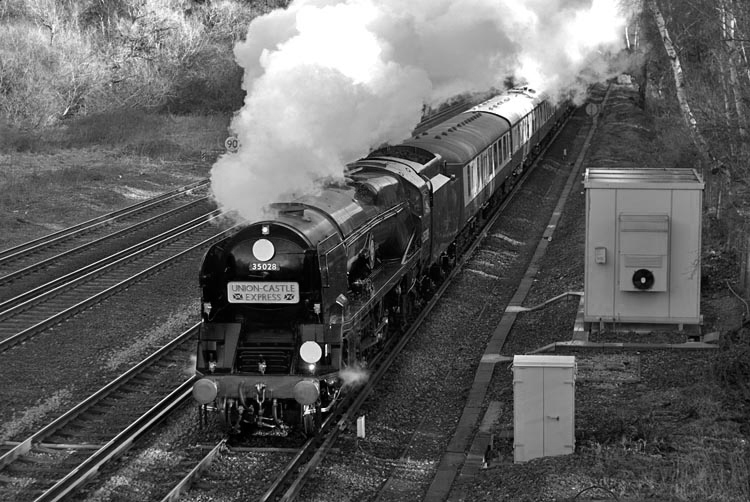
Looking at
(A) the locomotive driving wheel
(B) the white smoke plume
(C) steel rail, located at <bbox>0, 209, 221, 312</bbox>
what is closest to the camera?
(A) the locomotive driving wheel

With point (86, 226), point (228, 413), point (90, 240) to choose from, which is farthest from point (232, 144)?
point (86, 226)

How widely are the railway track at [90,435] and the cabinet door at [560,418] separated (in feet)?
16.6

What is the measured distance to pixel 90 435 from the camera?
12766 millimetres

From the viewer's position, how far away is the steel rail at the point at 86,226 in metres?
23.5

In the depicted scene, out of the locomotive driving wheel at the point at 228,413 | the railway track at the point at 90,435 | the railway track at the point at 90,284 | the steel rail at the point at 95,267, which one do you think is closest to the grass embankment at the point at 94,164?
the steel rail at the point at 95,267

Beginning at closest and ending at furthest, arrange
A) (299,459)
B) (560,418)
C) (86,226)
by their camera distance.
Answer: (560,418)
(299,459)
(86,226)

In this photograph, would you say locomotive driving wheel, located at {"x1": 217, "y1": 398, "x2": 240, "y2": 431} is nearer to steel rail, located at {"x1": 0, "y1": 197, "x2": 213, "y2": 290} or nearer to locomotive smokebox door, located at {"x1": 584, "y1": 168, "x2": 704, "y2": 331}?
locomotive smokebox door, located at {"x1": 584, "y1": 168, "x2": 704, "y2": 331}

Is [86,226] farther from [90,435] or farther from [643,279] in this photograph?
[643,279]

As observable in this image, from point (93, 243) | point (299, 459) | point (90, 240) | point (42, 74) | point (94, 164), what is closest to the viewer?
point (299, 459)

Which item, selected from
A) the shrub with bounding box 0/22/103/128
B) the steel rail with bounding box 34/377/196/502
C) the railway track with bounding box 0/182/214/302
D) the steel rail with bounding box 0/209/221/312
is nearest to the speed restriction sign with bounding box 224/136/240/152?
the steel rail with bounding box 34/377/196/502

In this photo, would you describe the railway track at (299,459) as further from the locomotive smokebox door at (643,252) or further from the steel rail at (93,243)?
the steel rail at (93,243)

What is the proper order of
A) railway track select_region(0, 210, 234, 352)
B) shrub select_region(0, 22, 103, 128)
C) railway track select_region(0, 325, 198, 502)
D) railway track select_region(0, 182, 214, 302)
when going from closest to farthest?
railway track select_region(0, 325, 198, 502), railway track select_region(0, 210, 234, 352), railway track select_region(0, 182, 214, 302), shrub select_region(0, 22, 103, 128)

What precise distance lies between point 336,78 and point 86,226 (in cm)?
1456

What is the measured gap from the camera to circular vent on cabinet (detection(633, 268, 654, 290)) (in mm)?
14844
